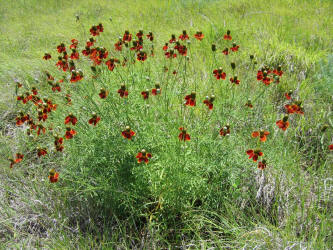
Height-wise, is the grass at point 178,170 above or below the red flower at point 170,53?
below

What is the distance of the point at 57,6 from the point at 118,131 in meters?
5.66

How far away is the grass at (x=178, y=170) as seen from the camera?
1.89 m

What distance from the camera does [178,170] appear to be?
1897mm

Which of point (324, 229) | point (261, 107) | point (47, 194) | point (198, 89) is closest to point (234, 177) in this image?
point (324, 229)

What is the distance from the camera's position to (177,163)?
6.31 feet

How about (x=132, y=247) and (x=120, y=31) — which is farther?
(x=120, y=31)

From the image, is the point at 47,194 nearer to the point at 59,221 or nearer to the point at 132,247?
the point at 59,221

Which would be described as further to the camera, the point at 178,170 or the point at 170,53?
the point at 170,53

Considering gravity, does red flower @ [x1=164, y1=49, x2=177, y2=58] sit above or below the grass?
above

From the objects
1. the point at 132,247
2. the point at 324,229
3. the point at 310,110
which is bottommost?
the point at 132,247

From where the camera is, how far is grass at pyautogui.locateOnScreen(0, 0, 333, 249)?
1888mm

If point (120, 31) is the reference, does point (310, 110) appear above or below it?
below

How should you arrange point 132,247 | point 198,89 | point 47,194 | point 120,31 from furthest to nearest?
point 120,31 → point 198,89 → point 47,194 → point 132,247

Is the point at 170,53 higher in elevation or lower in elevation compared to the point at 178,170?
higher
